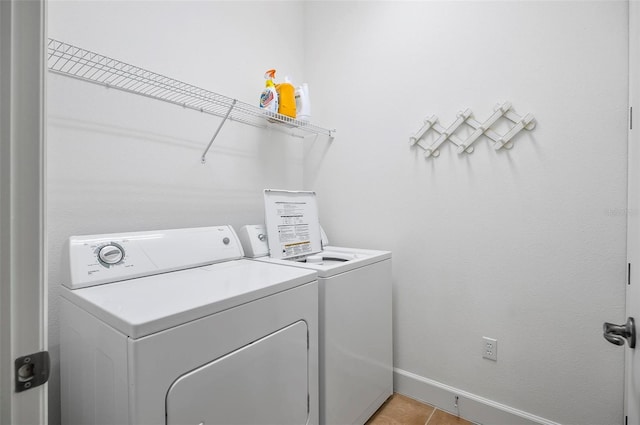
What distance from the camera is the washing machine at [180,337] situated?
796 mm

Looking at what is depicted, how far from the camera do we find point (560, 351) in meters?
1.50

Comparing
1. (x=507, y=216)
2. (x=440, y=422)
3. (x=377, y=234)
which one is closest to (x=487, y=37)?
(x=507, y=216)

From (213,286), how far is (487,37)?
1.93m

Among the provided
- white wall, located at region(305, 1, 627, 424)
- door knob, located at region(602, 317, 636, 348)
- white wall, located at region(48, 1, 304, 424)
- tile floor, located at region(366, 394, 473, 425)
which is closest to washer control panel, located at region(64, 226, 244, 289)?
white wall, located at region(48, 1, 304, 424)

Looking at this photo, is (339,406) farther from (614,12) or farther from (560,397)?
(614,12)

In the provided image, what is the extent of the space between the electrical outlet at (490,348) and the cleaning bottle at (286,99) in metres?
1.79

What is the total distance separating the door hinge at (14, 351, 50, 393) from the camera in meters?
0.53

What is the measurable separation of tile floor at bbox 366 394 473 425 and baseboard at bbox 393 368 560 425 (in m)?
0.04

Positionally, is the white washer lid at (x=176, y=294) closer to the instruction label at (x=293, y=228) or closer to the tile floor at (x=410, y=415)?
the instruction label at (x=293, y=228)

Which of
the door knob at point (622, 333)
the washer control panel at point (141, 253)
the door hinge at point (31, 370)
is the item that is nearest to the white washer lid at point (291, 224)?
the washer control panel at point (141, 253)

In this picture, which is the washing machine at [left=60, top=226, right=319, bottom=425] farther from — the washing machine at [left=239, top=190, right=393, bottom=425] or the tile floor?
the tile floor

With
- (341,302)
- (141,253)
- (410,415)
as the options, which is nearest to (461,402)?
(410,415)

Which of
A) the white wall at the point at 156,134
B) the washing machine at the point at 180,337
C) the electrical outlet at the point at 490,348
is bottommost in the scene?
the electrical outlet at the point at 490,348

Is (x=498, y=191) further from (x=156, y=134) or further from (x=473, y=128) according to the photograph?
(x=156, y=134)
